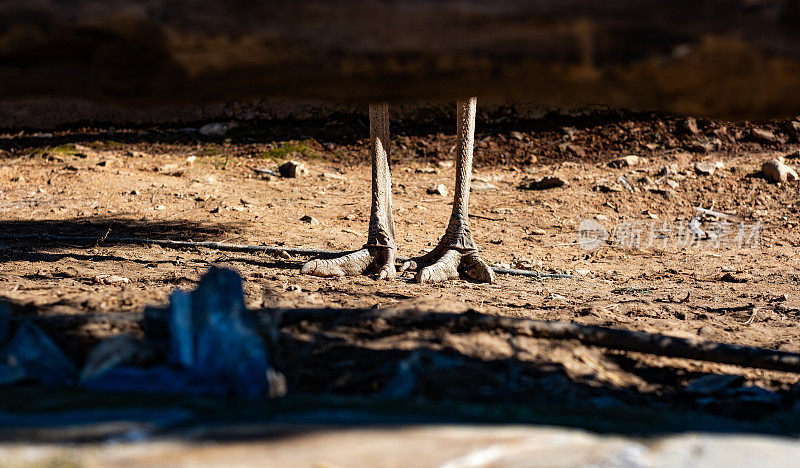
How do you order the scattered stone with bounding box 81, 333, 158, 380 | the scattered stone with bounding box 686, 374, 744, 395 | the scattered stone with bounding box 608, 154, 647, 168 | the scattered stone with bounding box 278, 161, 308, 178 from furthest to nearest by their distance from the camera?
the scattered stone with bounding box 608, 154, 647, 168, the scattered stone with bounding box 278, 161, 308, 178, the scattered stone with bounding box 686, 374, 744, 395, the scattered stone with bounding box 81, 333, 158, 380

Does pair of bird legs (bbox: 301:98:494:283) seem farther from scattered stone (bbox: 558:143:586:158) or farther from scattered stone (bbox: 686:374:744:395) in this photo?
scattered stone (bbox: 558:143:586:158)

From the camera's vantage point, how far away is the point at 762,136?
856 cm

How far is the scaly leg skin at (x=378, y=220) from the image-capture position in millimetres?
4898

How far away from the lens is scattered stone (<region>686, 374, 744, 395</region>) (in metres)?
2.72

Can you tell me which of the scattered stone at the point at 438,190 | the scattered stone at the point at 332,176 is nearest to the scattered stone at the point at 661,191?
the scattered stone at the point at 438,190

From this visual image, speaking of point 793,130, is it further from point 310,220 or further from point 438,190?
point 310,220

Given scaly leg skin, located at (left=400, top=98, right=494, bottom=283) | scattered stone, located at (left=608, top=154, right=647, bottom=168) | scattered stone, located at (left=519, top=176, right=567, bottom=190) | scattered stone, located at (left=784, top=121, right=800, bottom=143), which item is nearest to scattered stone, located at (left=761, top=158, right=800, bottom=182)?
scattered stone, located at (left=784, top=121, right=800, bottom=143)

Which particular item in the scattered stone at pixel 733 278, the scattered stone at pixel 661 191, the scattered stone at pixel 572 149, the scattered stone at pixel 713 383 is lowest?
the scattered stone at pixel 713 383

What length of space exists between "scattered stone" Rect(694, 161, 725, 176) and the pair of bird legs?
3790 mm

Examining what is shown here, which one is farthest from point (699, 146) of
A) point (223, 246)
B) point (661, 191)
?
point (223, 246)

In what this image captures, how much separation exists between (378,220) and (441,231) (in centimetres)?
143

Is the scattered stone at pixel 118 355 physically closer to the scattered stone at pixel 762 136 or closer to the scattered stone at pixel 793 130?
the scattered stone at pixel 762 136

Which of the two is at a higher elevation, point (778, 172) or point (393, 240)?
point (778, 172)

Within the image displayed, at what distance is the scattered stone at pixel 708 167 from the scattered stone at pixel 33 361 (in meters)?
7.12
